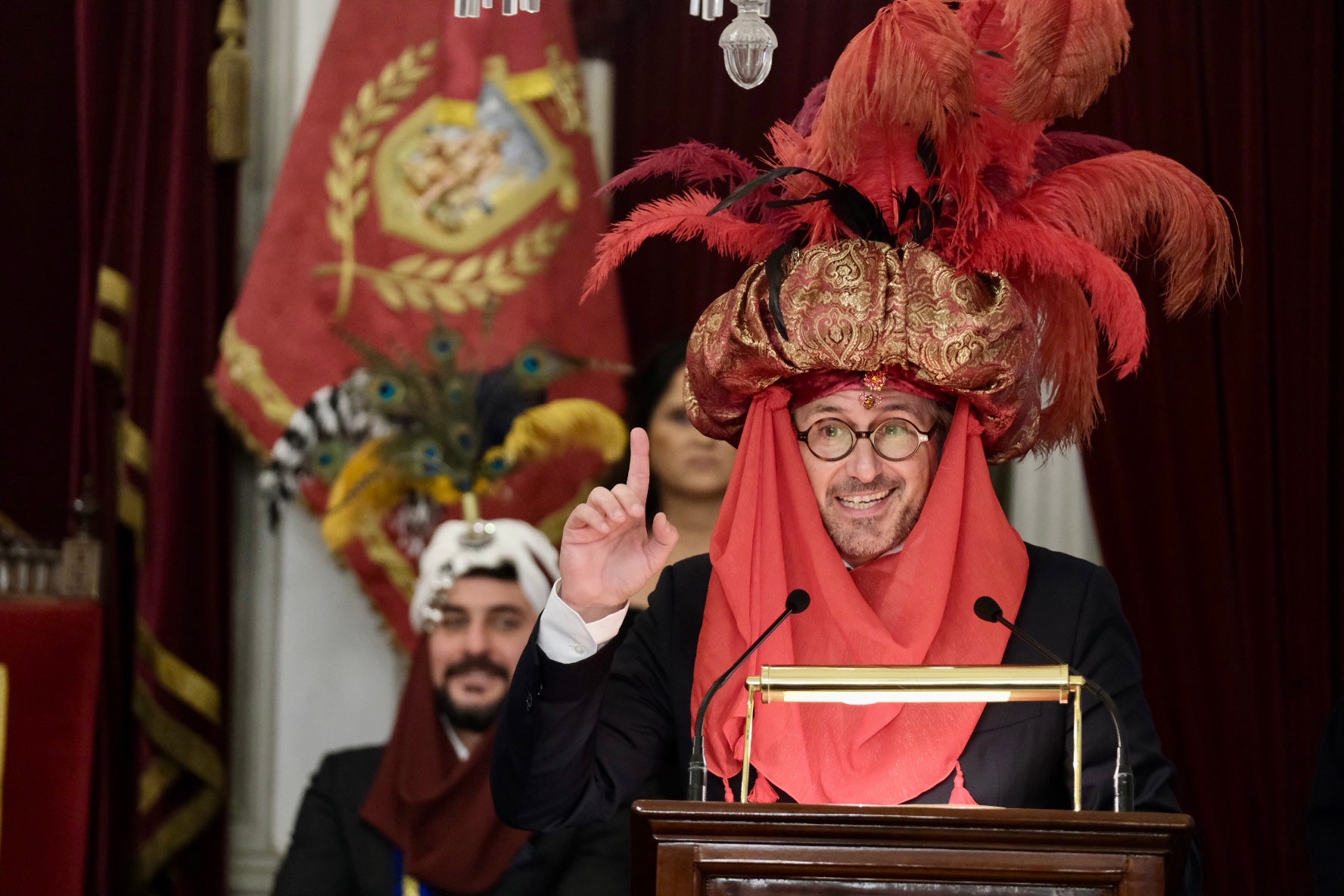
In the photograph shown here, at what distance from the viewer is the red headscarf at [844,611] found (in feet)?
7.50

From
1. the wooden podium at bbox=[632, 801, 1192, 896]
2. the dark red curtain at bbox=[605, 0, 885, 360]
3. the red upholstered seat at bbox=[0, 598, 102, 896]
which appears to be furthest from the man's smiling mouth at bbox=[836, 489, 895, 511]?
the red upholstered seat at bbox=[0, 598, 102, 896]

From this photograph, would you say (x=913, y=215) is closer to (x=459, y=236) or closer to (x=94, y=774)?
(x=459, y=236)

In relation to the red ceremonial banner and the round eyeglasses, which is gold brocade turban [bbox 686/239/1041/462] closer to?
the round eyeglasses

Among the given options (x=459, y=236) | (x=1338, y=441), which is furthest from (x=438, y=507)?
(x=1338, y=441)

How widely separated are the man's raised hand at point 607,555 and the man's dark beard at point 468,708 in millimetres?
1723

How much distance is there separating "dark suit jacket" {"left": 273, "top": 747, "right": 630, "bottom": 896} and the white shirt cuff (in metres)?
1.44

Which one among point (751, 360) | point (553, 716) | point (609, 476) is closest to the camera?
point (553, 716)

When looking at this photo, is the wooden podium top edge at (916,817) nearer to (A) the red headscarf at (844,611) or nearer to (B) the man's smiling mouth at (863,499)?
(A) the red headscarf at (844,611)

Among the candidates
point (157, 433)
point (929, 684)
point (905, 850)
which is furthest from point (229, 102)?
point (905, 850)

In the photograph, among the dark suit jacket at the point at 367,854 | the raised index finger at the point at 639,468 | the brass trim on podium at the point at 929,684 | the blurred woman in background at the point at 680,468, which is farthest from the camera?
the blurred woman in background at the point at 680,468

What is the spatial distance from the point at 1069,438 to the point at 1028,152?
0.47 m

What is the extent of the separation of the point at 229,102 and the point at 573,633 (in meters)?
2.75

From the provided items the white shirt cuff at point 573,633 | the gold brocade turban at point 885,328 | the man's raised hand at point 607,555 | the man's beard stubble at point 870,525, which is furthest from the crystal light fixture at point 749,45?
the white shirt cuff at point 573,633

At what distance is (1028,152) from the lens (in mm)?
2502
